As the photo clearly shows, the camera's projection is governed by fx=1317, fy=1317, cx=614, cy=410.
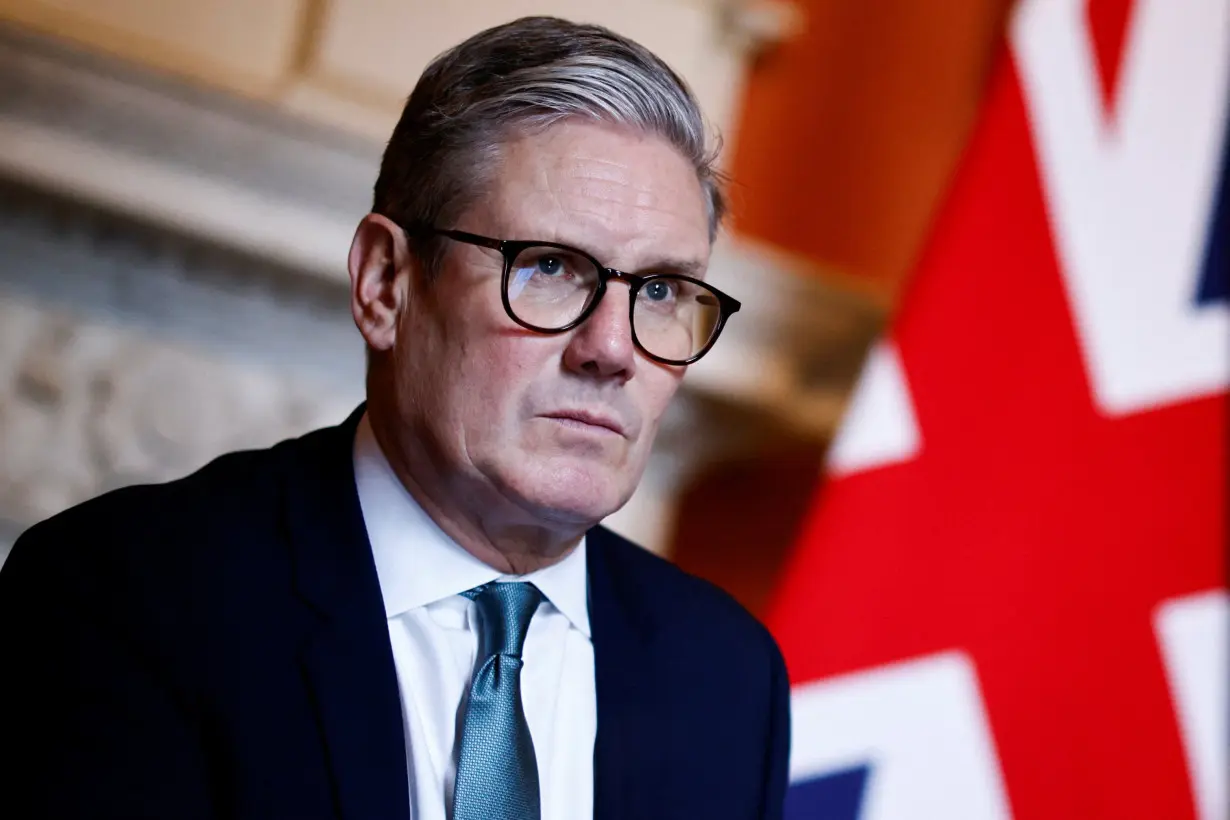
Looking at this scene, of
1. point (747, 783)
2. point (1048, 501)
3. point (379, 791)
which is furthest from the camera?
point (1048, 501)

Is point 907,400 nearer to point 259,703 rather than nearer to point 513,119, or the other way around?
point 513,119

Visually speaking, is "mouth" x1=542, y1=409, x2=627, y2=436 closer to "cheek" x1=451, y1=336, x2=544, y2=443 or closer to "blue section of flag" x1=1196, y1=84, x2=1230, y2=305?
"cheek" x1=451, y1=336, x2=544, y2=443

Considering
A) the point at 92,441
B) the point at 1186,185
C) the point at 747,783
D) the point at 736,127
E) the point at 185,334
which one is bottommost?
the point at 747,783

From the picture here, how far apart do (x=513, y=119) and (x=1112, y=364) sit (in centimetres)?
83

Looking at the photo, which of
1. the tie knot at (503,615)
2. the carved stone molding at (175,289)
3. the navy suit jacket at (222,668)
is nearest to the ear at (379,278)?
the navy suit jacket at (222,668)

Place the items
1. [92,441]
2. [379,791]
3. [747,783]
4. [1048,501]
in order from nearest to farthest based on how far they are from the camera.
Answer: [379,791]
[747,783]
[1048,501]
[92,441]

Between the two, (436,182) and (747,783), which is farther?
(747,783)

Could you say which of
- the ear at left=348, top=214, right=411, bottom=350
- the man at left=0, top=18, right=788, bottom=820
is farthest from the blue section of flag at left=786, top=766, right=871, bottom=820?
the ear at left=348, top=214, right=411, bottom=350

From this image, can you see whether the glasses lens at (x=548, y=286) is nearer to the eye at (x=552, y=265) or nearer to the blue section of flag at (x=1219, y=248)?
the eye at (x=552, y=265)

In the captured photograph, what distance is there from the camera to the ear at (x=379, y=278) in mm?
1120

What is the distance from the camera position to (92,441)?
71.5 inches

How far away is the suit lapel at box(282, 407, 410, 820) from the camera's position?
0.98 meters

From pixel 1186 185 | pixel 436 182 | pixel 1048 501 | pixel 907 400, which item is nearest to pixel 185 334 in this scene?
pixel 436 182

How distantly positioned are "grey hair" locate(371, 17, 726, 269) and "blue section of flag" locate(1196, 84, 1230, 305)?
2.43ft
